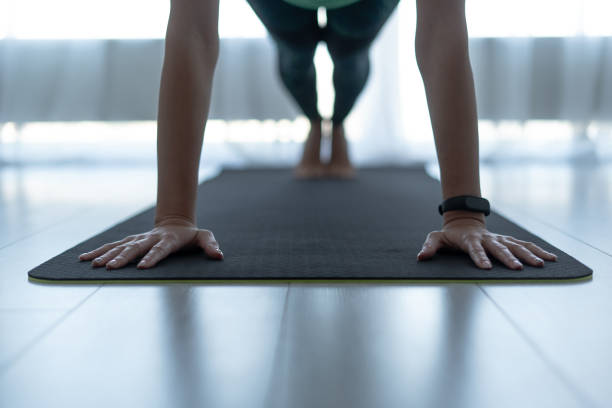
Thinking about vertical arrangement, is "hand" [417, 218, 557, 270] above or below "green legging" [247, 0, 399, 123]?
below

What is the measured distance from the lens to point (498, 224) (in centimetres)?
131

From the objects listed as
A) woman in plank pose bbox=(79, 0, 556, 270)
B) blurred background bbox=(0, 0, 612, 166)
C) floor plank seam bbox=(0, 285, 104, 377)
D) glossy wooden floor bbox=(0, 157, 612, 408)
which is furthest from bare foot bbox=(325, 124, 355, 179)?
floor plank seam bbox=(0, 285, 104, 377)

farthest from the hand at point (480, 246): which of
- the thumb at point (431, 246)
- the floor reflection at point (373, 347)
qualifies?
→ the floor reflection at point (373, 347)

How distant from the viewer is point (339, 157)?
8.13 ft

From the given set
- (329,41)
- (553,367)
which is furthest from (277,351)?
(329,41)

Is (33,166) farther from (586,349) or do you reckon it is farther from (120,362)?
(586,349)

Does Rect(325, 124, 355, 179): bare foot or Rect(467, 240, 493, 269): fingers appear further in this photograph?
Rect(325, 124, 355, 179): bare foot

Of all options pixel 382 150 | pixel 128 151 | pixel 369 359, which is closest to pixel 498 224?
pixel 369 359

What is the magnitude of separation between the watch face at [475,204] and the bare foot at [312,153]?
58.2 inches

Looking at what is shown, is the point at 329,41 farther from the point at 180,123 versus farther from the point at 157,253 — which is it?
the point at 157,253

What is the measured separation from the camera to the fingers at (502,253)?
0.90 metres

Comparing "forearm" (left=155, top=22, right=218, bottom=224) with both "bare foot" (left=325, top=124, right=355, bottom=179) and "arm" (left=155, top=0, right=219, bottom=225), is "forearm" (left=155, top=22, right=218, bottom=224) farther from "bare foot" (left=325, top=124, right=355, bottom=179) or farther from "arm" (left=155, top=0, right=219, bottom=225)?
"bare foot" (left=325, top=124, right=355, bottom=179)

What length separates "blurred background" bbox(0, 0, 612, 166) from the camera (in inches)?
119

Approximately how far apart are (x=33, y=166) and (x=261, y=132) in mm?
1111
